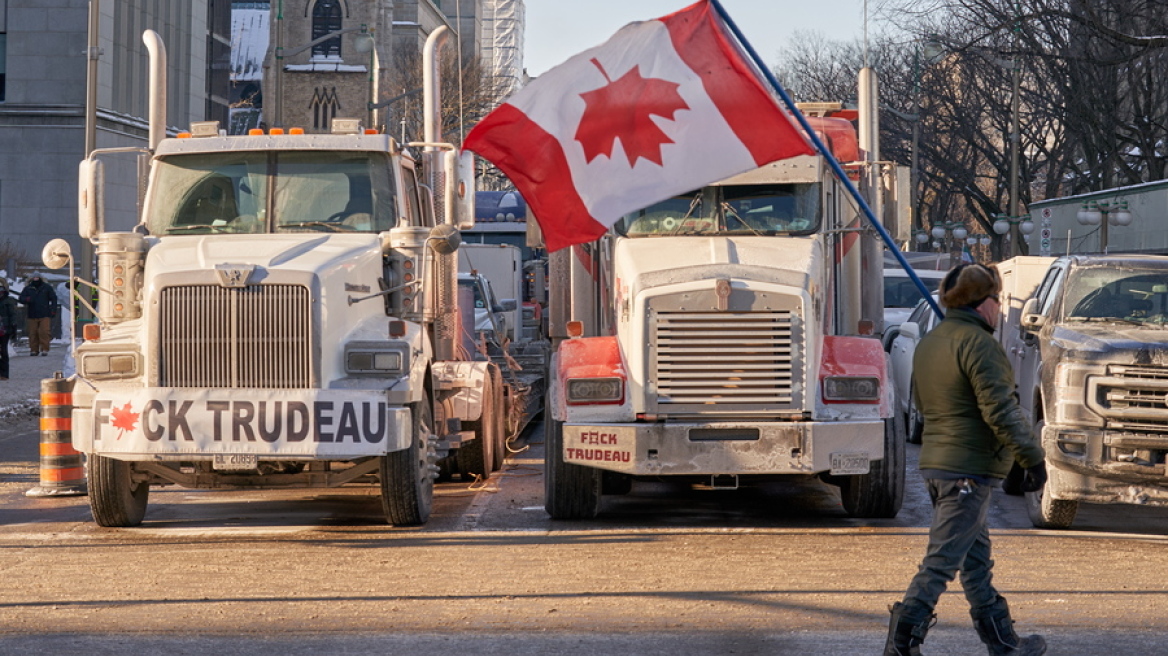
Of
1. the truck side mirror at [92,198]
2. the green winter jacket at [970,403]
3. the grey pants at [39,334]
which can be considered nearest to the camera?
the green winter jacket at [970,403]

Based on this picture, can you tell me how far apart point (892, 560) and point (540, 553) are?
2199 mm

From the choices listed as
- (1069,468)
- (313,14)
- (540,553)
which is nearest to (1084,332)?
(1069,468)

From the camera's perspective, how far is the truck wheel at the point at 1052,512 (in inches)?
484

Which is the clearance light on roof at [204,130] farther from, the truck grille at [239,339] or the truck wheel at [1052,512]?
the truck wheel at [1052,512]

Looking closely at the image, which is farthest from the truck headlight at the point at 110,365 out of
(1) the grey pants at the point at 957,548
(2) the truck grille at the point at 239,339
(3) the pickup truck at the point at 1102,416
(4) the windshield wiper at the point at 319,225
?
(3) the pickup truck at the point at 1102,416

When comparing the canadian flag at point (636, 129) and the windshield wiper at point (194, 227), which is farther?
the windshield wiper at point (194, 227)

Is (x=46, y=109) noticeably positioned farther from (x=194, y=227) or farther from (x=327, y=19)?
(x=327, y=19)

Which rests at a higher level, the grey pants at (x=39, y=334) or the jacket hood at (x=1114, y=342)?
the grey pants at (x=39, y=334)

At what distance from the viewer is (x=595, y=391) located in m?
11.9

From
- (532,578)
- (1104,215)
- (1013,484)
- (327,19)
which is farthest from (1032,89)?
(327,19)

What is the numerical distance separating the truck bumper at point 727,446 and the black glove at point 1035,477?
165 inches

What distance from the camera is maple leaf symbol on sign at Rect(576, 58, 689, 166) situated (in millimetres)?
10711

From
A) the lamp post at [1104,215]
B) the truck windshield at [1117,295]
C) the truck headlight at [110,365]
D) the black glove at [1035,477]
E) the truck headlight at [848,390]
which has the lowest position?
the black glove at [1035,477]

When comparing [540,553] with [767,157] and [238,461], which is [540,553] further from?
[767,157]
